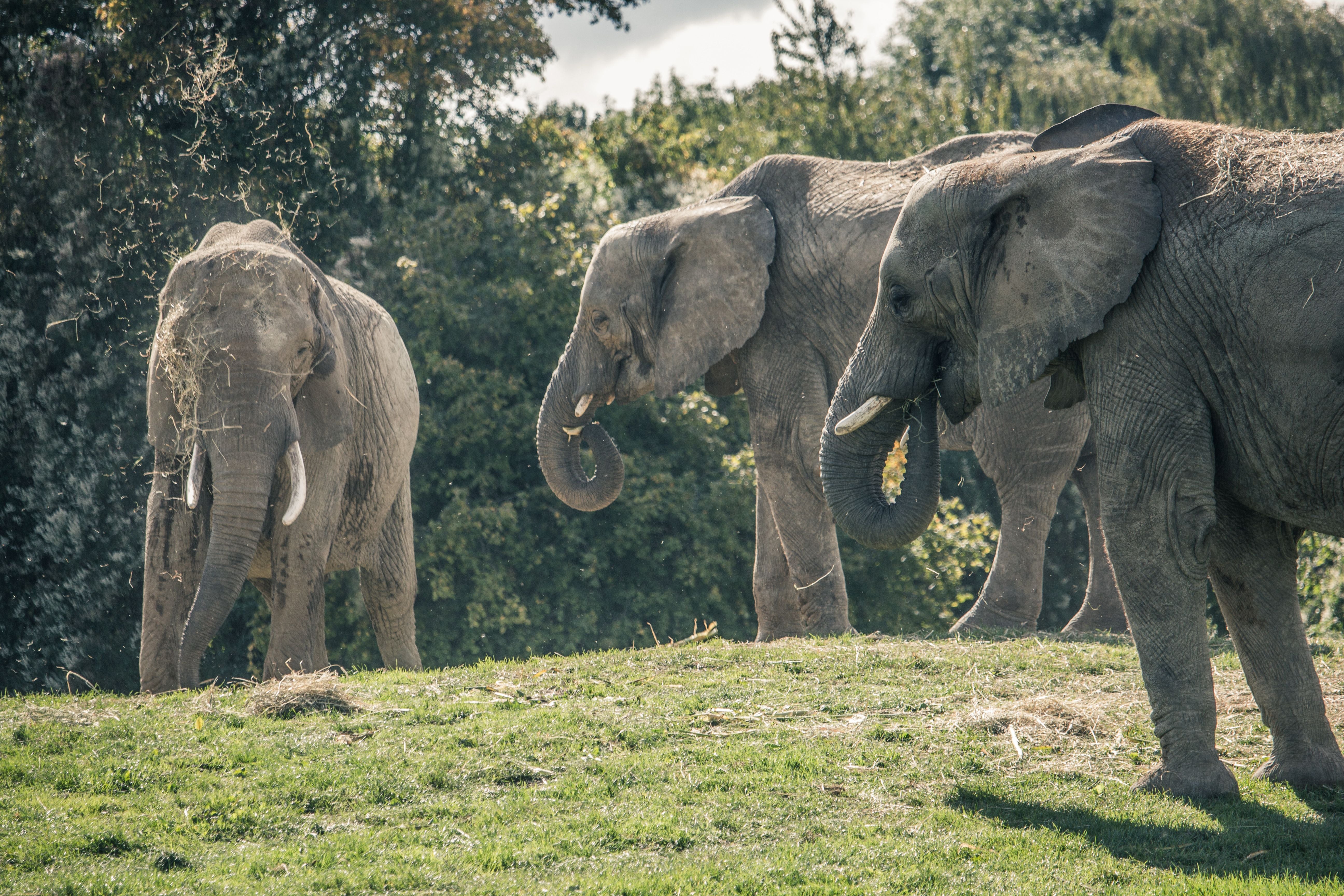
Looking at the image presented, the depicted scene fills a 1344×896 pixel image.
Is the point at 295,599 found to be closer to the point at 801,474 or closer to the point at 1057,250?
the point at 801,474

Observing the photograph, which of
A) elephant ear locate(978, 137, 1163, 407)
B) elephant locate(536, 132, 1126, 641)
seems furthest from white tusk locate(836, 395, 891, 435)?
elephant locate(536, 132, 1126, 641)

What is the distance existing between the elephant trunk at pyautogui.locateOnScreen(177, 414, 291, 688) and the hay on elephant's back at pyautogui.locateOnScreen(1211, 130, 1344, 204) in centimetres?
671

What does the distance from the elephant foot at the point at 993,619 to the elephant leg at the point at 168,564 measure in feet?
20.0

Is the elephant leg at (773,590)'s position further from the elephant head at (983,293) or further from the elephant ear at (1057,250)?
the elephant ear at (1057,250)

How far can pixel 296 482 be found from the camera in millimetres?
10219

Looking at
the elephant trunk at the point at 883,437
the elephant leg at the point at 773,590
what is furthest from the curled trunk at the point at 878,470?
the elephant leg at the point at 773,590

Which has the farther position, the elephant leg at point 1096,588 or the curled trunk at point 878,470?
the elephant leg at point 1096,588

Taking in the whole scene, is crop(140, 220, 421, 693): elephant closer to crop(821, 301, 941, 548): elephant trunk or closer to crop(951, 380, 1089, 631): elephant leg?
crop(821, 301, 941, 548): elephant trunk

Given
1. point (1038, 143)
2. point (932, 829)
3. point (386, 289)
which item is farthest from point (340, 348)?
point (386, 289)

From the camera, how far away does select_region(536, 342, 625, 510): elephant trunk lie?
1245cm

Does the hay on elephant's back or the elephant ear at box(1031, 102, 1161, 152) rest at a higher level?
the elephant ear at box(1031, 102, 1161, 152)

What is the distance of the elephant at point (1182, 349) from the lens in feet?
18.7

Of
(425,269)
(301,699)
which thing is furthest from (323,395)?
(425,269)

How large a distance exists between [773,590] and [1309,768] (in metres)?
5.96
